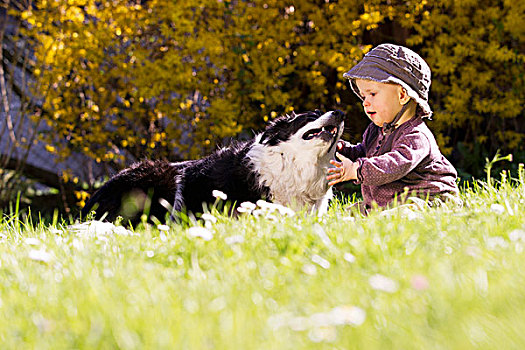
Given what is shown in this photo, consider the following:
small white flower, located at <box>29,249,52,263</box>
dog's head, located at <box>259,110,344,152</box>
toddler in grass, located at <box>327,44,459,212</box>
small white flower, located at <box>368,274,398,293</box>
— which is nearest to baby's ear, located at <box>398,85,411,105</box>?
toddler in grass, located at <box>327,44,459,212</box>

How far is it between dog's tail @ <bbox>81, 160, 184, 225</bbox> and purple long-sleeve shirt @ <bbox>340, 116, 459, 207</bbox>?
1427 millimetres

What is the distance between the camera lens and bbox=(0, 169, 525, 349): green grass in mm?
1287

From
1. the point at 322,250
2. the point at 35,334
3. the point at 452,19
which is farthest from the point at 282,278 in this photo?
the point at 452,19

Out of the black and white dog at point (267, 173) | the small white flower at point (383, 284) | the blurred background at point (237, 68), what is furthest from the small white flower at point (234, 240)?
the blurred background at point (237, 68)

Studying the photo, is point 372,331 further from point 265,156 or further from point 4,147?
point 4,147

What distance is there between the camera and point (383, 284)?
145 cm

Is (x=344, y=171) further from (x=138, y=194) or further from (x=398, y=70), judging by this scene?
(x=138, y=194)

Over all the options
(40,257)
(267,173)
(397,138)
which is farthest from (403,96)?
(40,257)

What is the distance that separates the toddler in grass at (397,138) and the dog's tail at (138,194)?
133 centimetres

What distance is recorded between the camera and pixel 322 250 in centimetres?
198

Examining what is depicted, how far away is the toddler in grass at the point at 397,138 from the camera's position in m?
3.09

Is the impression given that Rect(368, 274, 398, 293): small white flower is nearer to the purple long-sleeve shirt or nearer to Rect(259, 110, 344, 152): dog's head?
the purple long-sleeve shirt

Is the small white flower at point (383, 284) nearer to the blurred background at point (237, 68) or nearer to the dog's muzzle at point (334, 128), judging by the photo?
the dog's muzzle at point (334, 128)

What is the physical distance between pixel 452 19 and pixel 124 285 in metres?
5.78
